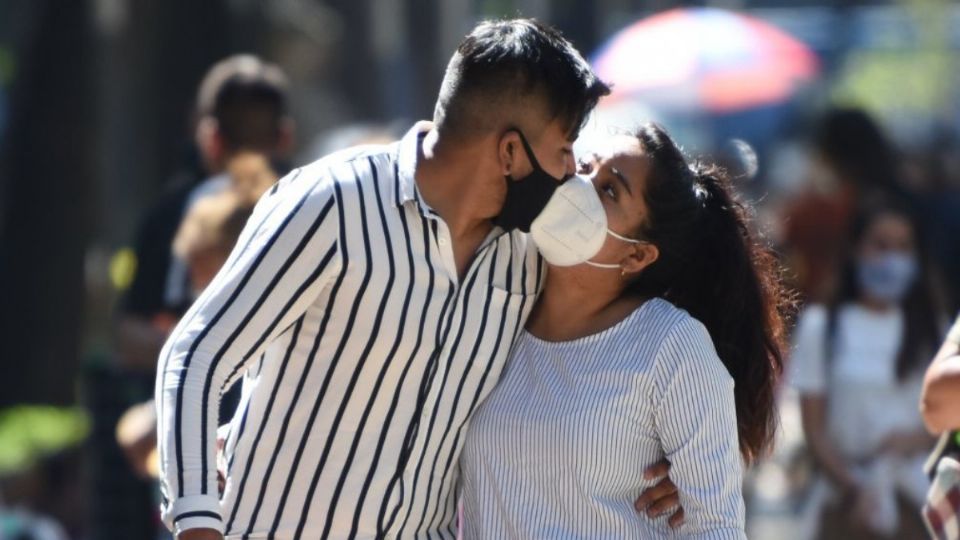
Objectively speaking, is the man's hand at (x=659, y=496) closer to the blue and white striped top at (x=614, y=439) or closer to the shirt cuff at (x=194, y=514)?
the blue and white striped top at (x=614, y=439)

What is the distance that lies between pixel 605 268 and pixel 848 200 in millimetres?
3846

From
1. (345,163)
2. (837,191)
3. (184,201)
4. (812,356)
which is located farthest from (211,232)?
(837,191)

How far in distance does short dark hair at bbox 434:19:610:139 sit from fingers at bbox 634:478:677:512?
665mm

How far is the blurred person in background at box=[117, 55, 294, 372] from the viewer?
5.69 m

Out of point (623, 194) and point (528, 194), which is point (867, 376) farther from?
point (528, 194)

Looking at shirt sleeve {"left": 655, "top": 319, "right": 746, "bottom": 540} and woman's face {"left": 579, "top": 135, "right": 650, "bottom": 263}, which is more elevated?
woman's face {"left": 579, "top": 135, "right": 650, "bottom": 263}

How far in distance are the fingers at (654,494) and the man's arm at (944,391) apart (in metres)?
0.72

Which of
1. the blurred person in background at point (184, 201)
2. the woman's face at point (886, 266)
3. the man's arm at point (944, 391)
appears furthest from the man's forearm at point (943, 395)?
the woman's face at point (886, 266)

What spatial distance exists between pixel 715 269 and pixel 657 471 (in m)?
0.43

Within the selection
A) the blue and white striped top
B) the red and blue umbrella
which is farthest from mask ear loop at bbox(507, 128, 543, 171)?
the red and blue umbrella

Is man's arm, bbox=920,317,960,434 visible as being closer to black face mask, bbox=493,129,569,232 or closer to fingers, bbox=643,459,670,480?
fingers, bbox=643,459,670,480

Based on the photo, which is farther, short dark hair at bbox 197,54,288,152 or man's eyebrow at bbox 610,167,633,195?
short dark hair at bbox 197,54,288,152

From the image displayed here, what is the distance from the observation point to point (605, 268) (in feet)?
11.1

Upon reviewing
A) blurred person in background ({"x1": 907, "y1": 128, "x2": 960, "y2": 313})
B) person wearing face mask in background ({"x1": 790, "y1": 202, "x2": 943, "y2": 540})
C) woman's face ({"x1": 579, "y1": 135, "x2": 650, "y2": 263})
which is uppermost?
woman's face ({"x1": 579, "y1": 135, "x2": 650, "y2": 263})
